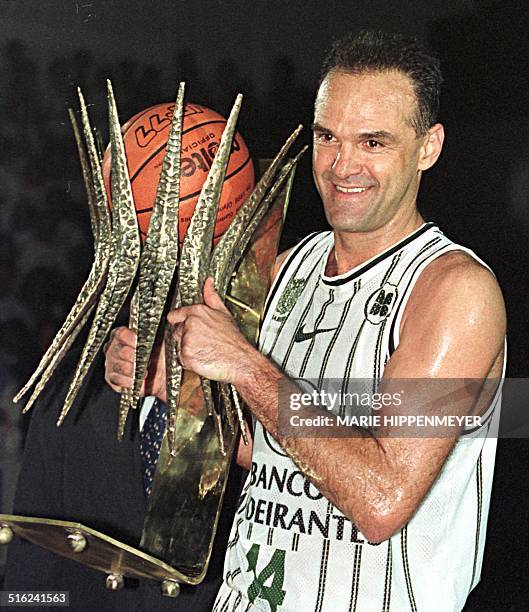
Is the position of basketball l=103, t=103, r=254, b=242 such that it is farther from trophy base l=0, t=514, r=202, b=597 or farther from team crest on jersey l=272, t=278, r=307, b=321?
trophy base l=0, t=514, r=202, b=597

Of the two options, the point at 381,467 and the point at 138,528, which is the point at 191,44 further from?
the point at 381,467

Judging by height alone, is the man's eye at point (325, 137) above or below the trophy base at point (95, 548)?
above

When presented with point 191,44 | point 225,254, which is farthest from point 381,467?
point 191,44

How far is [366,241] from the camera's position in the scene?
155cm

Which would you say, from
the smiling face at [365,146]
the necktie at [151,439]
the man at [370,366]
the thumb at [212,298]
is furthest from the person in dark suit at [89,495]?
the smiling face at [365,146]

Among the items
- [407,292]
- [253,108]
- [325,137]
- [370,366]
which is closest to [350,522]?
[370,366]

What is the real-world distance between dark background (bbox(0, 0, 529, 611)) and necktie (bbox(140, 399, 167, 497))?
472mm

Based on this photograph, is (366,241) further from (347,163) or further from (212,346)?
(212,346)

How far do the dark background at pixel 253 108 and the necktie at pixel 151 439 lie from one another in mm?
472

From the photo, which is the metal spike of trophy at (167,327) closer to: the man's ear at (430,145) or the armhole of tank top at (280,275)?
the armhole of tank top at (280,275)

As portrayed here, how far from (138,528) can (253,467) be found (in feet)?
1.53

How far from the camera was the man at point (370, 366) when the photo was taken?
52.4 inches

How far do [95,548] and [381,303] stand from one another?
0.52m

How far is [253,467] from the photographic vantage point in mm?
1564
